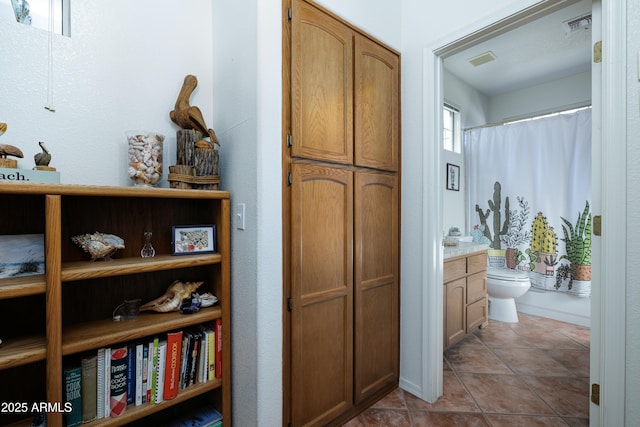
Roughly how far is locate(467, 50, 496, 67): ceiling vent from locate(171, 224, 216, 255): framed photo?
10.1 ft

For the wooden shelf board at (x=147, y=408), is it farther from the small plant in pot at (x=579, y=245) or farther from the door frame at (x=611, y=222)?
the small plant in pot at (x=579, y=245)

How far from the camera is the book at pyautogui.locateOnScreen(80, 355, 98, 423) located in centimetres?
109

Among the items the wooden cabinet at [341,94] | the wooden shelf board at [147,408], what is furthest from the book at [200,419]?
the wooden cabinet at [341,94]

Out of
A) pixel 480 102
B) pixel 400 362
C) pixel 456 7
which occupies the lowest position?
Result: pixel 400 362

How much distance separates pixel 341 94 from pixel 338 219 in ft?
2.23

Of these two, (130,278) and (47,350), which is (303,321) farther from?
(47,350)

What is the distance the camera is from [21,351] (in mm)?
974

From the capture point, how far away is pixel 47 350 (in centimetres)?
98

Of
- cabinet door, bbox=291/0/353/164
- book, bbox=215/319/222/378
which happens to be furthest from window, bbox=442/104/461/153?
book, bbox=215/319/222/378

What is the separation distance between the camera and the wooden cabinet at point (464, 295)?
237 cm

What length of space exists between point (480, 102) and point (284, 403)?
13.7 ft

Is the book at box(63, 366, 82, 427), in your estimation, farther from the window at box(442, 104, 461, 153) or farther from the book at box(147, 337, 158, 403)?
the window at box(442, 104, 461, 153)

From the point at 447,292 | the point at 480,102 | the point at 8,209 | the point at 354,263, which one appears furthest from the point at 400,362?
the point at 480,102

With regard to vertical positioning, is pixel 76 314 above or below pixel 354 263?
below
